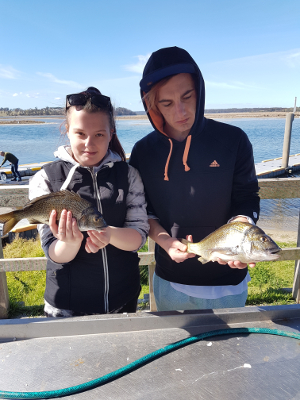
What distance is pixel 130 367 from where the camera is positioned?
1.46 meters

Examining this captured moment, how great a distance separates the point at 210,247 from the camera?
76.2 inches

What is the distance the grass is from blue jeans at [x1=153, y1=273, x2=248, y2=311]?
79.8 inches

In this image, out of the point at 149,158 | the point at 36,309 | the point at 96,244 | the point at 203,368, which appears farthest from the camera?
the point at 36,309

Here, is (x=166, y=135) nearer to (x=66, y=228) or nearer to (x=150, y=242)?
(x=66, y=228)

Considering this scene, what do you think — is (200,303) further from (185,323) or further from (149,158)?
(149,158)

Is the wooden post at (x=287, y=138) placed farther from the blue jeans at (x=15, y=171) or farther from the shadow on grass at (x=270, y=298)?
the shadow on grass at (x=270, y=298)

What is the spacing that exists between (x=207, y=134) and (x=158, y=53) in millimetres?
696

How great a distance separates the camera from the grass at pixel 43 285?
14.2 feet

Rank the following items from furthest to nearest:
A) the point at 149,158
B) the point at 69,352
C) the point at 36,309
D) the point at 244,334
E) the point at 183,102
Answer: the point at 36,309 < the point at 149,158 < the point at 183,102 < the point at 244,334 < the point at 69,352

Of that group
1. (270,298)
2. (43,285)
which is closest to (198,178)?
(270,298)

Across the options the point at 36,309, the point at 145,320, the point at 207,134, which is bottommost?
the point at 36,309

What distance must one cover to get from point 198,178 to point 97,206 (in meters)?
0.75

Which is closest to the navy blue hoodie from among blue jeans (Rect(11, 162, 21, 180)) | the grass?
the grass

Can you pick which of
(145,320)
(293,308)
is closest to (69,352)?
(145,320)
